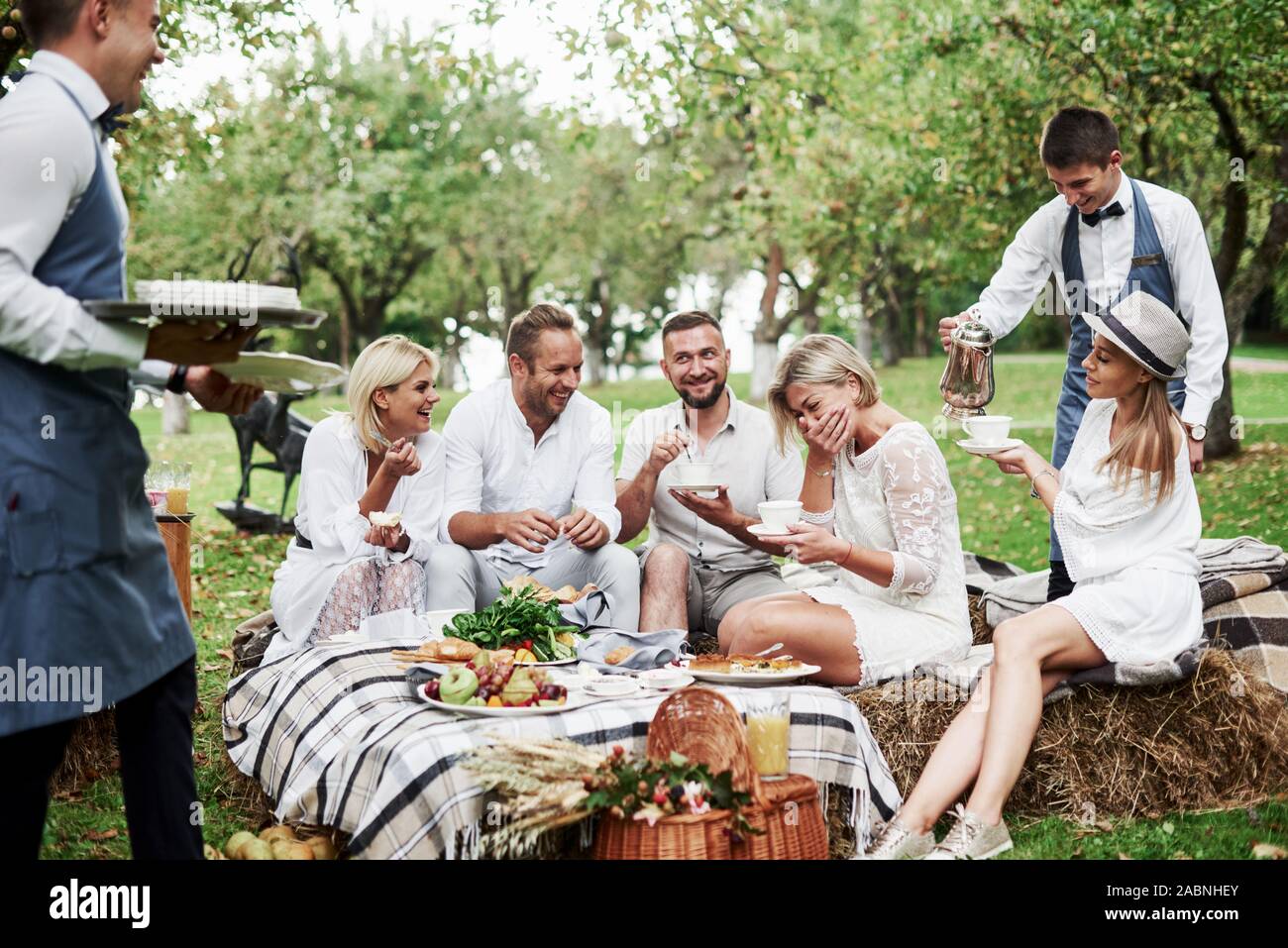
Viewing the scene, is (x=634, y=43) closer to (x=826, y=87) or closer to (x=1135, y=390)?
(x=826, y=87)

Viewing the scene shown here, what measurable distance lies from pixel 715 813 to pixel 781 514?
1.27 m

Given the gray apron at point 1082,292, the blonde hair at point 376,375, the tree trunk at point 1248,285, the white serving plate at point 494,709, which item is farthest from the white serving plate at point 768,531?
the tree trunk at point 1248,285

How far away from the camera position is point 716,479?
575 centimetres

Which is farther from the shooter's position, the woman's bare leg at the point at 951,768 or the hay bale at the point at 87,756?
the hay bale at the point at 87,756

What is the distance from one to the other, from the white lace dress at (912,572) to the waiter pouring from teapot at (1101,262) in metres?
0.69

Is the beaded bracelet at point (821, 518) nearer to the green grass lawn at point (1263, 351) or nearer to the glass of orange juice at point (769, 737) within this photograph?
the glass of orange juice at point (769, 737)

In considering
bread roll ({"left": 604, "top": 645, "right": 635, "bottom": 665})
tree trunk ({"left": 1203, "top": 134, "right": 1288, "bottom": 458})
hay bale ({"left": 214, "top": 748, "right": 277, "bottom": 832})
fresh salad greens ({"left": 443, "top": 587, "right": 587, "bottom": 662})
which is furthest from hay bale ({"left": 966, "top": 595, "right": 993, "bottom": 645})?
tree trunk ({"left": 1203, "top": 134, "right": 1288, "bottom": 458})

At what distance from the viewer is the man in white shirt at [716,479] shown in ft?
18.6

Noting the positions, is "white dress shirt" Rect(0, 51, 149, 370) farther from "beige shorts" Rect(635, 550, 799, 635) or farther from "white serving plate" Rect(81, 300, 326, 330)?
"beige shorts" Rect(635, 550, 799, 635)

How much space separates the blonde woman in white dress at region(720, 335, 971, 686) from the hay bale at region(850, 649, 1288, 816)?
0.20m

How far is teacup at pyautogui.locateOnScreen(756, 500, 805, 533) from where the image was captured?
4492mm

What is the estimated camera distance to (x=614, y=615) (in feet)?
18.1

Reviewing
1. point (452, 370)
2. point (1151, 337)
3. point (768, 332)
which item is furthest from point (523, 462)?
point (452, 370)
